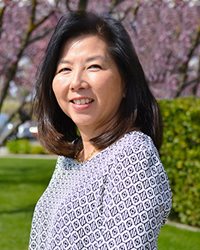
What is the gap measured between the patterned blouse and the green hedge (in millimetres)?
5844

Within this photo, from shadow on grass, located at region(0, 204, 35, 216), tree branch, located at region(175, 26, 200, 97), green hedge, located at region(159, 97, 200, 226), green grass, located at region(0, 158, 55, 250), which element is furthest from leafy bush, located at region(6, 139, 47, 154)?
green hedge, located at region(159, 97, 200, 226)

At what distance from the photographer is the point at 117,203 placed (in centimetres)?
149

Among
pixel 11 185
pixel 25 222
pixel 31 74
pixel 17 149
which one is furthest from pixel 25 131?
pixel 25 222

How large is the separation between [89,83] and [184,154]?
20.1ft

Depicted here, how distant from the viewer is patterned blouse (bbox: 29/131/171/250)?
58.4 inches

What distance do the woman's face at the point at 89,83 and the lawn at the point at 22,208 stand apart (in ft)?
15.9

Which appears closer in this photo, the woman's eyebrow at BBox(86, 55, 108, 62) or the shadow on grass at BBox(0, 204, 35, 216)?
the woman's eyebrow at BBox(86, 55, 108, 62)

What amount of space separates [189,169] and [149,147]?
6091 mm

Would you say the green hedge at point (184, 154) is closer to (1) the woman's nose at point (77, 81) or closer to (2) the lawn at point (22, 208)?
(2) the lawn at point (22, 208)

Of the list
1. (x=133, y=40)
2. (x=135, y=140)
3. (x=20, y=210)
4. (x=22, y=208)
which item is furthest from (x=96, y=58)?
(x=133, y=40)

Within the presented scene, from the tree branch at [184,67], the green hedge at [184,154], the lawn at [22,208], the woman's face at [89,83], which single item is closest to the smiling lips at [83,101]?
the woman's face at [89,83]

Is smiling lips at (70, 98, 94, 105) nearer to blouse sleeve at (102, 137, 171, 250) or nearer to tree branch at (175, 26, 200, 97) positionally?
blouse sleeve at (102, 137, 171, 250)

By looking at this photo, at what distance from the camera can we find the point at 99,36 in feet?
5.47

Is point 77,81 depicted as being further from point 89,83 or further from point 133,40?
point 133,40
